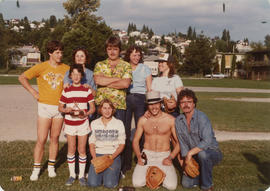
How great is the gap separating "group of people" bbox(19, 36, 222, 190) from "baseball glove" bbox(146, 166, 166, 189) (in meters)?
0.09

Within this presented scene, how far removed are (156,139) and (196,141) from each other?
0.65m

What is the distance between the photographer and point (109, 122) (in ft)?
17.0

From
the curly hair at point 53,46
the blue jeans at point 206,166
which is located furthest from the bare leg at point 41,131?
the blue jeans at point 206,166

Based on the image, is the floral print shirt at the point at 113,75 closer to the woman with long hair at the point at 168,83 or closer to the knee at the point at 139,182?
the woman with long hair at the point at 168,83

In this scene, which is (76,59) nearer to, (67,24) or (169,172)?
(169,172)

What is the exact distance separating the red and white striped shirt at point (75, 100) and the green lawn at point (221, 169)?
1024 millimetres

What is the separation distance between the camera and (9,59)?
5906 centimetres

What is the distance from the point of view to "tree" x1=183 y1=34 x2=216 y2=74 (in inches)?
2825

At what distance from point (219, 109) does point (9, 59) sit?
5270 centimetres

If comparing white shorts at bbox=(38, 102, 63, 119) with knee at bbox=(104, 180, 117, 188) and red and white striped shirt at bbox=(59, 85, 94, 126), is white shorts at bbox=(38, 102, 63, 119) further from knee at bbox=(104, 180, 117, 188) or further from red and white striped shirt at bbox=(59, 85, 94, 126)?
knee at bbox=(104, 180, 117, 188)

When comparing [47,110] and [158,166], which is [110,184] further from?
[47,110]

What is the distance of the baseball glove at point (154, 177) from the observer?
484 cm

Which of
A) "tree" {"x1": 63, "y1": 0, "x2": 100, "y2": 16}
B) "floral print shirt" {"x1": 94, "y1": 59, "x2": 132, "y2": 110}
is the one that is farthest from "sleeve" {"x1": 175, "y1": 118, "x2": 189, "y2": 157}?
"tree" {"x1": 63, "y1": 0, "x2": 100, "y2": 16}

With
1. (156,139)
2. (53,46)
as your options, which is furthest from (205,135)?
(53,46)
